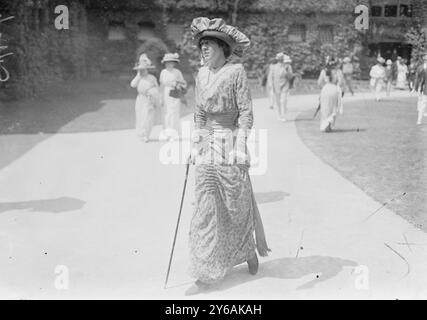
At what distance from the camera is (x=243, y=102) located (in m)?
4.70

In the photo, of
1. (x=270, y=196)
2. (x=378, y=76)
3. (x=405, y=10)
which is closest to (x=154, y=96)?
(x=270, y=196)

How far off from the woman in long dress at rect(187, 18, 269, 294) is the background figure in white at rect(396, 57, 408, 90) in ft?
85.9

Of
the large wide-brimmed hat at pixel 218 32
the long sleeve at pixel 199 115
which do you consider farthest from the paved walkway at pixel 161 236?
the large wide-brimmed hat at pixel 218 32

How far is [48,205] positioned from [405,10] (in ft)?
94.3

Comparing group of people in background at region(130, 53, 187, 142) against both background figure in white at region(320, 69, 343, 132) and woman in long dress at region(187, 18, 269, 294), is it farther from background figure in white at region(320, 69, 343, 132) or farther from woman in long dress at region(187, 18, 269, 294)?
woman in long dress at region(187, 18, 269, 294)

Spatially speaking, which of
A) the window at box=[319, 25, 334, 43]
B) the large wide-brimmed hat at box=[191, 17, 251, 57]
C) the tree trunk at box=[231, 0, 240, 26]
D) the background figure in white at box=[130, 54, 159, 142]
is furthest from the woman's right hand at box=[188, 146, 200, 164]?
the window at box=[319, 25, 334, 43]

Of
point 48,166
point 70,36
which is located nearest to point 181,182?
point 48,166

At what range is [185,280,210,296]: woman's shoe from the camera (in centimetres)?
449

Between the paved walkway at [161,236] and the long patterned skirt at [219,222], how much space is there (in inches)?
7.9

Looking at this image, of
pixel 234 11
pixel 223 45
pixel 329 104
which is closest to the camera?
pixel 223 45

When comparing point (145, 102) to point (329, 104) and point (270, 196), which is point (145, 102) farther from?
point (270, 196)

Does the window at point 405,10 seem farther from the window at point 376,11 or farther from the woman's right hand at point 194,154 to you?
the woman's right hand at point 194,154

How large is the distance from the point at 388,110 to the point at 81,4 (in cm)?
1503
